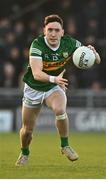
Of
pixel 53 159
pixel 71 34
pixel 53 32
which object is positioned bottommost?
pixel 53 159

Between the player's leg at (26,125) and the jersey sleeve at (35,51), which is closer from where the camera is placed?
the jersey sleeve at (35,51)

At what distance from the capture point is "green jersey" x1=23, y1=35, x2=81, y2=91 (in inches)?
443

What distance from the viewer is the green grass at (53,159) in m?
10.3

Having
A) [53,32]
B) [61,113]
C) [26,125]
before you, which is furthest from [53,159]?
[53,32]

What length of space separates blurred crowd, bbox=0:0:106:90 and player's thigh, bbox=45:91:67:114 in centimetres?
1063

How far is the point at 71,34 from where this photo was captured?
881 inches

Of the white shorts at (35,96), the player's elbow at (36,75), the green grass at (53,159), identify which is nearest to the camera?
the green grass at (53,159)

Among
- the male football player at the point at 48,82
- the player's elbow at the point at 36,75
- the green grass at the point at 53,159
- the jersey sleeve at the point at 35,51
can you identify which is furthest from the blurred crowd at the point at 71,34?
the player's elbow at the point at 36,75

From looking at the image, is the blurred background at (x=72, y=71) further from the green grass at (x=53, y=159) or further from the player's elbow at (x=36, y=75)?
the player's elbow at (x=36, y=75)

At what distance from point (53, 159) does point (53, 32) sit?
9.37 ft

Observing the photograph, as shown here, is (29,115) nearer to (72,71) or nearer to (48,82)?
(48,82)

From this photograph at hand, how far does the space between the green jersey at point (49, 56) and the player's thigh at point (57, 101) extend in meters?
0.14

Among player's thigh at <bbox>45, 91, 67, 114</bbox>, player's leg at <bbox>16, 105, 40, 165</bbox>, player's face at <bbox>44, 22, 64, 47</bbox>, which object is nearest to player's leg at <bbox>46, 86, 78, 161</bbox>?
player's thigh at <bbox>45, 91, 67, 114</bbox>

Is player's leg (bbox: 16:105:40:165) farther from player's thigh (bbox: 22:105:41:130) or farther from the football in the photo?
the football
